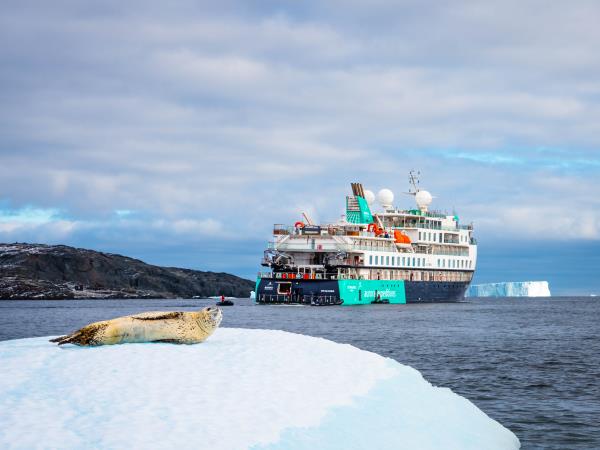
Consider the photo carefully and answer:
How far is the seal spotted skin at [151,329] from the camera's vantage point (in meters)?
14.1

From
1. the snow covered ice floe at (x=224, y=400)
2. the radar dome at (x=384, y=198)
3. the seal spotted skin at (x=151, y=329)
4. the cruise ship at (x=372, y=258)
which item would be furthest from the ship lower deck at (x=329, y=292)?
the seal spotted skin at (x=151, y=329)

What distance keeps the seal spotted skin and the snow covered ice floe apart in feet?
1.00

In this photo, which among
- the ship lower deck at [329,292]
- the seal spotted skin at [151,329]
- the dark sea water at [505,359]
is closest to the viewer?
the seal spotted skin at [151,329]

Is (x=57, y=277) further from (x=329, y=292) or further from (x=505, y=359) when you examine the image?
(x=505, y=359)

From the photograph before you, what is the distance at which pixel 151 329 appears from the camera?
1448 cm

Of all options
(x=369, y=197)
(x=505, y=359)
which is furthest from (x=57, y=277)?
(x=505, y=359)

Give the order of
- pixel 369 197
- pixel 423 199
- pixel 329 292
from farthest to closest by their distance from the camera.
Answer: pixel 423 199
pixel 369 197
pixel 329 292

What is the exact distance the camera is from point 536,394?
23234 millimetres

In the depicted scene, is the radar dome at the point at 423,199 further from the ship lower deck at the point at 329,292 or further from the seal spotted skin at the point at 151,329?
the seal spotted skin at the point at 151,329

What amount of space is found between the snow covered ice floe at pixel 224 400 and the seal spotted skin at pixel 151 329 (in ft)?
1.00

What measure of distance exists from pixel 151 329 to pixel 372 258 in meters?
79.2

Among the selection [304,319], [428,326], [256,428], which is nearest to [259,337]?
[256,428]

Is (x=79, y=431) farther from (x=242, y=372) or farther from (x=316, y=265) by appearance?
(x=316, y=265)

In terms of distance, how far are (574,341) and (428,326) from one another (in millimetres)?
12774
